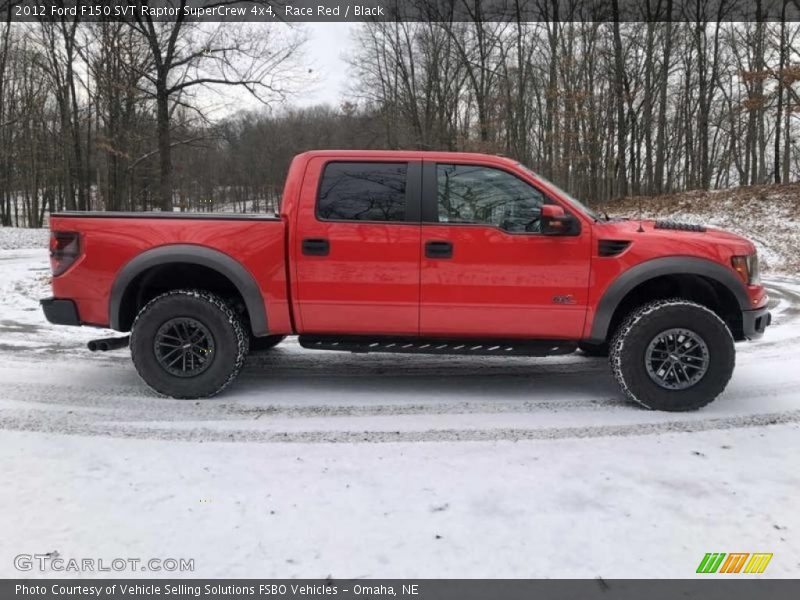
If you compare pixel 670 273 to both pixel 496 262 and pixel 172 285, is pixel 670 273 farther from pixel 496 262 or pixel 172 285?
pixel 172 285

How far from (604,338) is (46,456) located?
3.91 meters

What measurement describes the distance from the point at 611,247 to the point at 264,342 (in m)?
3.54

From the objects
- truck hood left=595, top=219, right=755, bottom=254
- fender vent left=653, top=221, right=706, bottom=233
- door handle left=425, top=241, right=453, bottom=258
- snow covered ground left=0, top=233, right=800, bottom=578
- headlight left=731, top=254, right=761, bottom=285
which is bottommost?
snow covered ground left=0, top=233, right=800, bottom=578

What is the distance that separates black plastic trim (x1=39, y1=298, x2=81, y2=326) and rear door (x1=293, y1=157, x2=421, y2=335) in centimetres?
185

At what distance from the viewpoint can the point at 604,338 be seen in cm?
431

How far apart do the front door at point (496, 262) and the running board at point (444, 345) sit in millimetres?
96

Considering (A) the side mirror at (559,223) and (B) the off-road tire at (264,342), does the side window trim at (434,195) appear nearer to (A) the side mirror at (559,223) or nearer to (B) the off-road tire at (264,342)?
(A) the side mirror at (559,223)

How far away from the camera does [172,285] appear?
4.81 m

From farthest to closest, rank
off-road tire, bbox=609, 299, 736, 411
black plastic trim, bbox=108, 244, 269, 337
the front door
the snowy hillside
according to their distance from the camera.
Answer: the snowy hillside, black plastic trim, bbox=108, 244, 269, 337, the front door, off-road tire, bbox=609, 299, 736, 411

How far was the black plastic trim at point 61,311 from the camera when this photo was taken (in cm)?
448

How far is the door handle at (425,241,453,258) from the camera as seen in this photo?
13.9 feet

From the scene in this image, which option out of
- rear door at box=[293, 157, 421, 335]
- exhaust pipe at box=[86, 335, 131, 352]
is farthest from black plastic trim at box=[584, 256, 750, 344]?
exhaust pipe at box=[86, 335, 131, 352]

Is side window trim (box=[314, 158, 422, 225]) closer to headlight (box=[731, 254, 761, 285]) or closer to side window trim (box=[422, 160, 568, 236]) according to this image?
side window trim (box=[422, 160, 568, 236])
